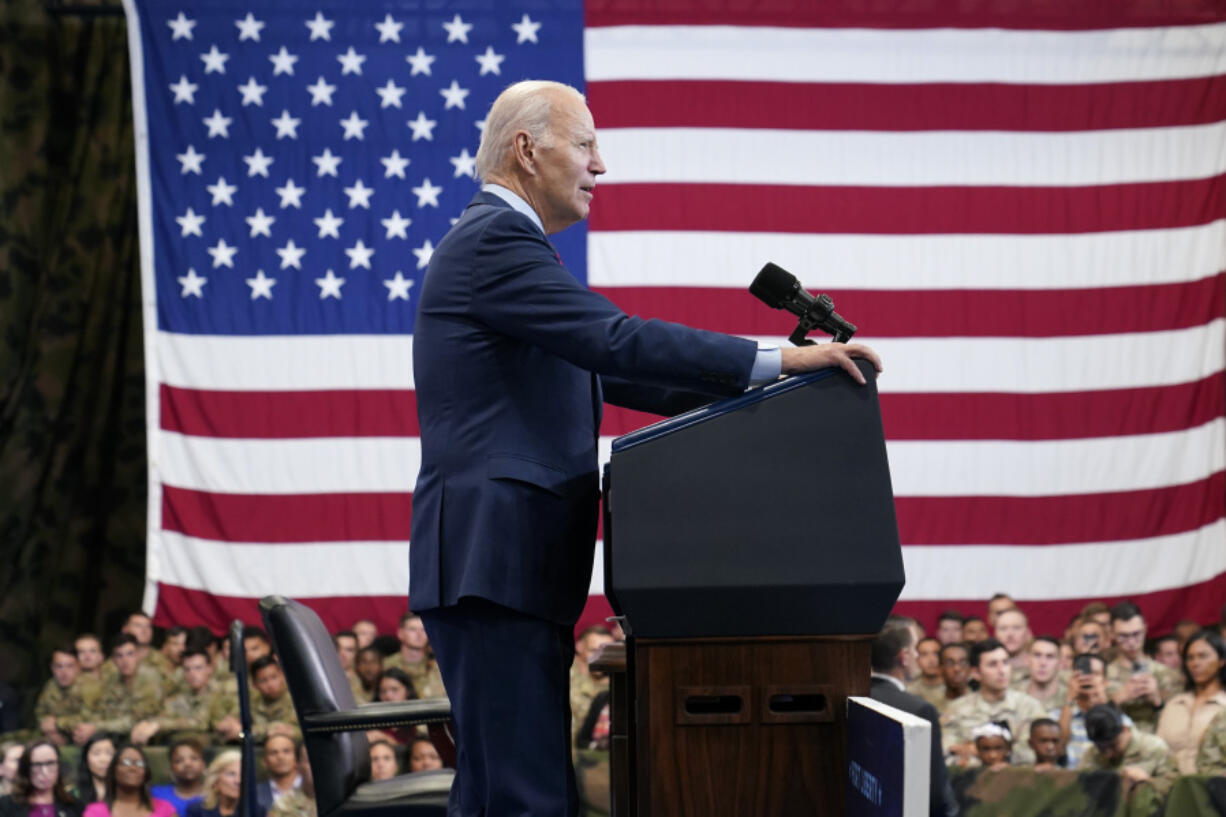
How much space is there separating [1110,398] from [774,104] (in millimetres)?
2477

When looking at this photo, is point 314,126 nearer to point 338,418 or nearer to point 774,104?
point 338,418

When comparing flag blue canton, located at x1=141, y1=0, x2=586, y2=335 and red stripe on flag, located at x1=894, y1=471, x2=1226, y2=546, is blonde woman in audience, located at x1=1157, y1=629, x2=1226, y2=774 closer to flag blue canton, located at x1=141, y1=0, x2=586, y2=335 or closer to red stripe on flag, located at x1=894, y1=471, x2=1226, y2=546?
red stripe on flag, located at x1=894, y1=471, x2=1226, y2=546

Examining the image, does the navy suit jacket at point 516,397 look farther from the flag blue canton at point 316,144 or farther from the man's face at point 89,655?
the man's face at point 89,655

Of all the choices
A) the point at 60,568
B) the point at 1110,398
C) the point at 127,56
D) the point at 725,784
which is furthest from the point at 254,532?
the point at 725,784

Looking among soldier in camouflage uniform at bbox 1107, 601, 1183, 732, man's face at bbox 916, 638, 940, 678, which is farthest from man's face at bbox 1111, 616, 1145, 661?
man's face at bbox 916, 638, 940, 678

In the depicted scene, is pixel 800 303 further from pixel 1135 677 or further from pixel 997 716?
pixel 1135 677

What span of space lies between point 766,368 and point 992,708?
166 inches

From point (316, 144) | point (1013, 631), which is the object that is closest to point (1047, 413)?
point (1013, 631)

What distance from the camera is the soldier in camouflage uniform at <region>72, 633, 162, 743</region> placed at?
6.99 metres

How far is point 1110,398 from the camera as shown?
719 centimetres

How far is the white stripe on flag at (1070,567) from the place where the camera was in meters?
7.07

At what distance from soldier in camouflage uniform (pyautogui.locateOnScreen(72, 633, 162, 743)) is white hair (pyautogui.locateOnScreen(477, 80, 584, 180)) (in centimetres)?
569

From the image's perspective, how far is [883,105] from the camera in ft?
23.6

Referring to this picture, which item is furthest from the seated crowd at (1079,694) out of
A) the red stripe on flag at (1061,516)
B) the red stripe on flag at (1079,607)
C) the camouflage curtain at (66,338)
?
the camouflage curtain at (66,338)
